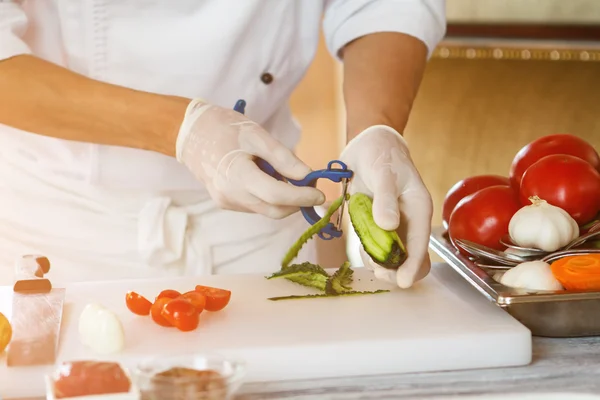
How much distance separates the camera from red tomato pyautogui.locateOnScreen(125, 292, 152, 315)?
1.22 metres

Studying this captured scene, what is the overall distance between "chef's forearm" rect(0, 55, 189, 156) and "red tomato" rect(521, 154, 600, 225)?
0.62m

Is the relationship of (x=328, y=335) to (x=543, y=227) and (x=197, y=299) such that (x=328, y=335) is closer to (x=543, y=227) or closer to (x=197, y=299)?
(x=197, y=299)

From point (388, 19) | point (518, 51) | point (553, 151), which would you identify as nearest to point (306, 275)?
point (553, 151)

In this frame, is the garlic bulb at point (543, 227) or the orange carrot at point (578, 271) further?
the garlic bulb at point (543, 227)

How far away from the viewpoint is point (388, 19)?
5.64 feet

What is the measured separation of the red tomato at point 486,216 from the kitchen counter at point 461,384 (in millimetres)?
318

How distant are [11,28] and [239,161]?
506 mm

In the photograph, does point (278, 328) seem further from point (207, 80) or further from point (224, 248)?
point (207, 80)

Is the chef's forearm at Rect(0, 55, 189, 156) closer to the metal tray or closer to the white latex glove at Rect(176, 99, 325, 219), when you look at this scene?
the white latex glove at Rect(176, 99, 325, 219)

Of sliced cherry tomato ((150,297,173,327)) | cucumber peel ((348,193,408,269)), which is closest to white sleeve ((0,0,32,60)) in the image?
sliced cherry tomato ((150,297,173,327))

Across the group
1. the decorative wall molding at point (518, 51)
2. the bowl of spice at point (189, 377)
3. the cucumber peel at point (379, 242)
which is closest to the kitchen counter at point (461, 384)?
the bowl of spice at point (189, 377)

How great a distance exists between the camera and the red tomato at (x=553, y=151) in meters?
1.50

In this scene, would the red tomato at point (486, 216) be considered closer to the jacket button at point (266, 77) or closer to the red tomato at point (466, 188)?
the red tomato at point (466, 188)

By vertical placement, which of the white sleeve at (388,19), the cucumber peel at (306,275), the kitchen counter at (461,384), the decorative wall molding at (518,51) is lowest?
the kitchen counter at (461,384)
